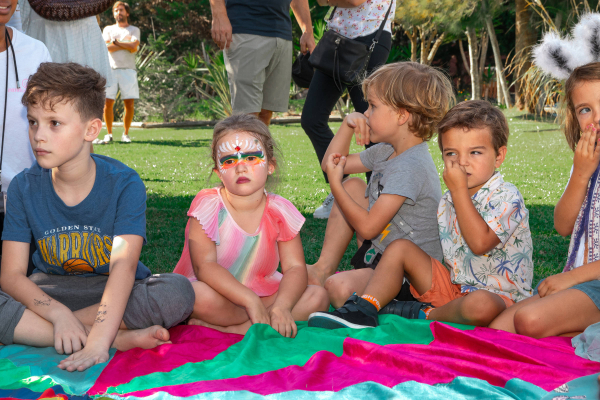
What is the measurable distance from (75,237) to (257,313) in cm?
87

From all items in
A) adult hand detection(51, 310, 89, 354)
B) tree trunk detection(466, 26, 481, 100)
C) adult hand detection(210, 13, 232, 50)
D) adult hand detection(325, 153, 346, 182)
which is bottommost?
adult hand detection(51, 310, 89, 354)

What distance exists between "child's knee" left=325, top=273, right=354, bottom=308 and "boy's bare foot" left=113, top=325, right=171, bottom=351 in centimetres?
89

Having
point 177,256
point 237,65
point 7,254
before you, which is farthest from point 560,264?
point 7,254

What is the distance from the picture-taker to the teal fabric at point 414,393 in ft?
6.21

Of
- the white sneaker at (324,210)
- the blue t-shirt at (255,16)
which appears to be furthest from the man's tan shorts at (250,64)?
the white sneaker at (324,210)

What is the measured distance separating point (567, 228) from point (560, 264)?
37.7 inches

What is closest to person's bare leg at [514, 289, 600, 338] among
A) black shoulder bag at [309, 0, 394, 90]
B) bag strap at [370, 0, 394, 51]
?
black shoulder bag at [309, 0, 394, 90]

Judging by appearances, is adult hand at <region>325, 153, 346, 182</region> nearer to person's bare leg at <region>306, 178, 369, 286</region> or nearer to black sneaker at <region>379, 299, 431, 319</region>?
person's bare leg at <region>306, 178, 369, 286</region>

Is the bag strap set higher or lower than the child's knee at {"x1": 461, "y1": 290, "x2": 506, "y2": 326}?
higher

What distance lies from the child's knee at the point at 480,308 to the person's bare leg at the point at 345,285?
0.55 m

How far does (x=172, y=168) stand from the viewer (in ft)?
26.7

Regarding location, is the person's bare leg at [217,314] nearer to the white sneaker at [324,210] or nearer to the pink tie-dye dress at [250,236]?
the pink tie-dye dress at [250,236]

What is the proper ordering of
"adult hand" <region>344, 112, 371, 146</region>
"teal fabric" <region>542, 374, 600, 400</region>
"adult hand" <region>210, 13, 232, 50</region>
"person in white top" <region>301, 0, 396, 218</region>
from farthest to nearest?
"adult hand" <region>210, 13, 232, 50</region>, "person in white top" <region>301, 0, 396, 218</region>, "adult hand" <region>344, 112, 371, 146</region>, "teal fabric" <region>542, 374, 600, 400</region>

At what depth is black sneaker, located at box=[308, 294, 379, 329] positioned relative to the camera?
2613 mm
